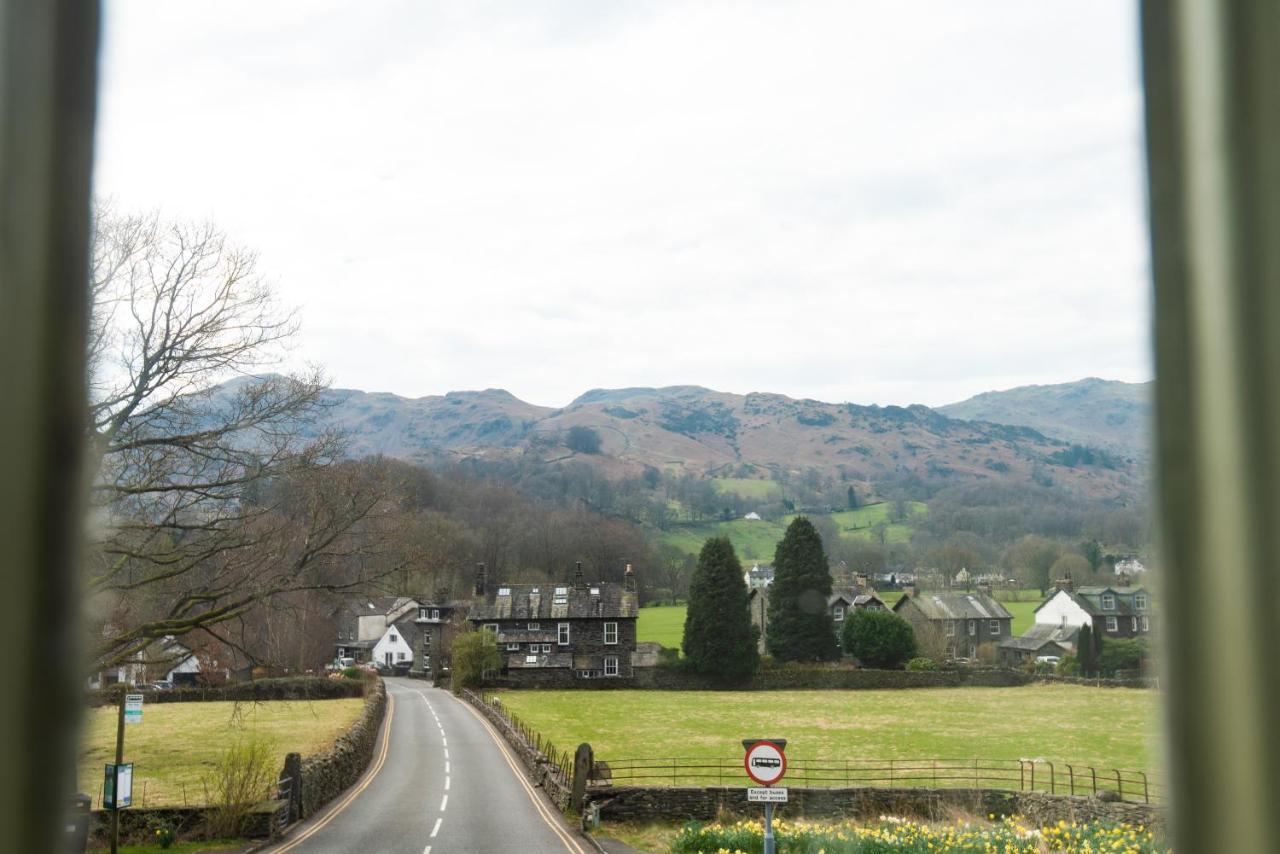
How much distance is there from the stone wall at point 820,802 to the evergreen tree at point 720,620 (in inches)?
586

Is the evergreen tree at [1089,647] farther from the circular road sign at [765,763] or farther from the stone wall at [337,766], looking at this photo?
the stone wall at [337,766]

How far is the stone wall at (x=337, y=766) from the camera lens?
1497cm

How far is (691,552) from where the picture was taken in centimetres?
3272

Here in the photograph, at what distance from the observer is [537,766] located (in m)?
18.9

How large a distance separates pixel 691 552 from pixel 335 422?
837 inches

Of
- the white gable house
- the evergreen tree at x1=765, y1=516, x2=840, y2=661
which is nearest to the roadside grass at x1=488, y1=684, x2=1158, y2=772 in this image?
the evergreen tree at x1=765, y1=516, x2=840, y2=661

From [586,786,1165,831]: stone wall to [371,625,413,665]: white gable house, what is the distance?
43457 millimetres

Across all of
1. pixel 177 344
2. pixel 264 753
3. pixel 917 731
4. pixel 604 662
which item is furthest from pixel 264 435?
pixel 604 662

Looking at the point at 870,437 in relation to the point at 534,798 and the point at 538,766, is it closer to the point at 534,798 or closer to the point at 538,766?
the point at 538,766

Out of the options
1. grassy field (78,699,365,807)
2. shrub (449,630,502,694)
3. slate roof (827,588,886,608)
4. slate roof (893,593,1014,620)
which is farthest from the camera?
shrub (449,630,502,694)

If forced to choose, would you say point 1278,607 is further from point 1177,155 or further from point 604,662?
point 604,662

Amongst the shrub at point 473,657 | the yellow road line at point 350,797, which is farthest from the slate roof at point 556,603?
the yellow road line at point 350,797

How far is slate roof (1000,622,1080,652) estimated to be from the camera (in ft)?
62.4

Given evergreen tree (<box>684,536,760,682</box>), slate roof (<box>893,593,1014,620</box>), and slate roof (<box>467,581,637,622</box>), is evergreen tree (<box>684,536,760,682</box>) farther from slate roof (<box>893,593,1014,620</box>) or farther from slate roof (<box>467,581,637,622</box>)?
slate roof (<box>467,581,637,622</box>)
